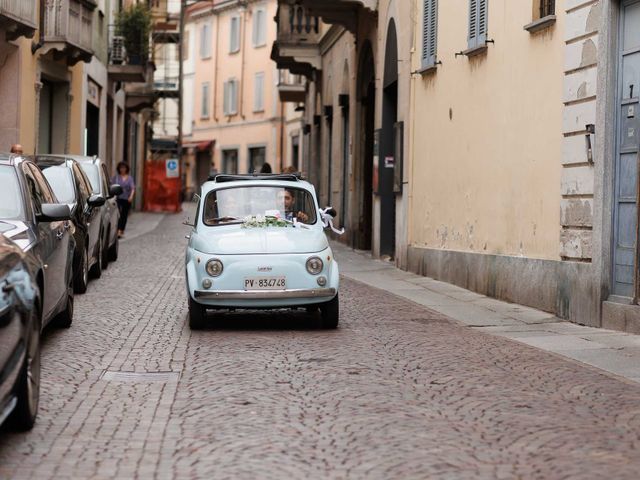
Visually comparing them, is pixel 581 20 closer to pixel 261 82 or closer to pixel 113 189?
pixel 113 189

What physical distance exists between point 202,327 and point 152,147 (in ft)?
150

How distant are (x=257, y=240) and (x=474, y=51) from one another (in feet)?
20.6

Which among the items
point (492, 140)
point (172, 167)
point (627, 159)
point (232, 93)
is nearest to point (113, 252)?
point (492, 140)

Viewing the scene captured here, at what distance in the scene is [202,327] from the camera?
11.9 metres

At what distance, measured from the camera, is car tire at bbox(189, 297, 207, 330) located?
38.7ft

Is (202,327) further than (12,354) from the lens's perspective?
Yes

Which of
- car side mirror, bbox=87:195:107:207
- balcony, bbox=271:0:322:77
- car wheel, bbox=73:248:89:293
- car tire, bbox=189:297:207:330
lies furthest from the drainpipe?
car tire, bbox=189:297:207:330

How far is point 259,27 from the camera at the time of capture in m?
59.5

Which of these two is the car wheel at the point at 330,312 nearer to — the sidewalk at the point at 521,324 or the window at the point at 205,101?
the sidewalk at the point at 521,324

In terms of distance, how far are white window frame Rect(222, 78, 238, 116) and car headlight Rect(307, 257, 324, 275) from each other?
50895 mm

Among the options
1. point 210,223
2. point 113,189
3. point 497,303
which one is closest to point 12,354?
point 210,223

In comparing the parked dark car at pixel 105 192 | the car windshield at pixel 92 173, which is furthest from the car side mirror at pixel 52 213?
the car windshield at pixel 92 173

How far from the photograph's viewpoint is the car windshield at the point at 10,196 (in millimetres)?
9211

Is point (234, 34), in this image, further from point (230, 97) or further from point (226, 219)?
point (226, 219)
